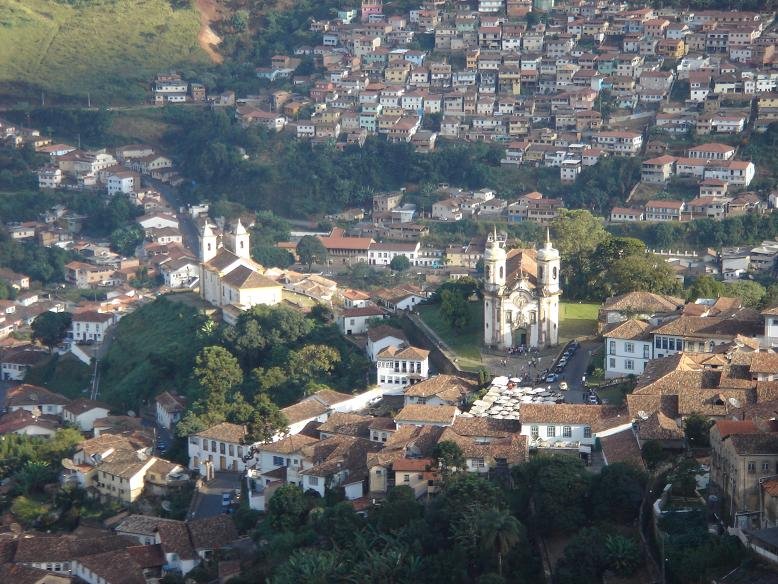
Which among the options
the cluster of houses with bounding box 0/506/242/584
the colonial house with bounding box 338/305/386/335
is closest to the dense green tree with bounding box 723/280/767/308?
the colonial house with bounding box 338/305/386/335

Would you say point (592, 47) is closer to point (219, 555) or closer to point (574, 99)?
point (574, 99)

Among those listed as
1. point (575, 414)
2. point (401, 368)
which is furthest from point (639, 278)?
point (575, 414)

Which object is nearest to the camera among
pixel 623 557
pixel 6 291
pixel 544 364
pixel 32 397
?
pixel 623 557

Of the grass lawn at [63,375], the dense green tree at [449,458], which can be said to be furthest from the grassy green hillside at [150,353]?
the dense green tree at [449,458]

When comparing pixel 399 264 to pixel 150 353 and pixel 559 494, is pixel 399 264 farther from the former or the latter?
pixel 559 494

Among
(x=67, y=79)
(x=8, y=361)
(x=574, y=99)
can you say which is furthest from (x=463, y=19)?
(x=8, y=361)

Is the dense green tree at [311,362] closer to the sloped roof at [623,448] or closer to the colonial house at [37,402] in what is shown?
the colonial house at [37,402]
